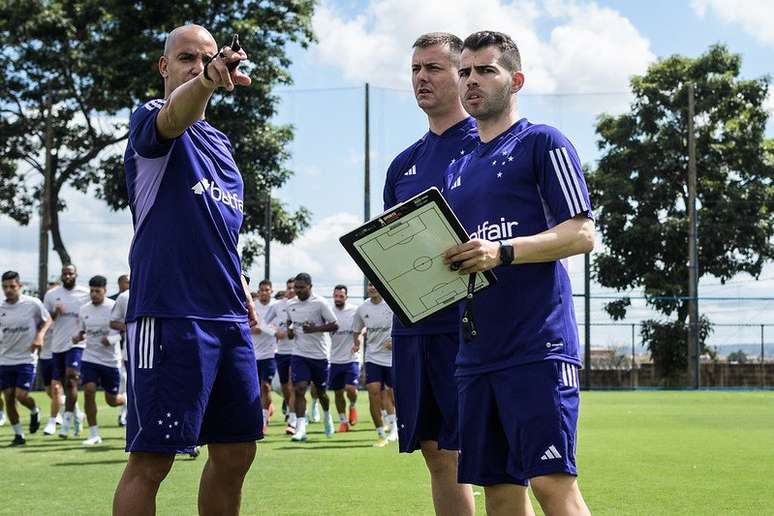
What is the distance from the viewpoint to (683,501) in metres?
8.91

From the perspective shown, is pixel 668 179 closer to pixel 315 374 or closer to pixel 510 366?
pixel 315 374

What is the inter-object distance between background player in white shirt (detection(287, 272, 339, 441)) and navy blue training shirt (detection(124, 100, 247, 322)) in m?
12.2

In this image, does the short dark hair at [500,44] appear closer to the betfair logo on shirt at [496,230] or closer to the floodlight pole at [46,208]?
the betfair logo on shirt at [496,230]

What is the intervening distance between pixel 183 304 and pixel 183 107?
2.86 ft

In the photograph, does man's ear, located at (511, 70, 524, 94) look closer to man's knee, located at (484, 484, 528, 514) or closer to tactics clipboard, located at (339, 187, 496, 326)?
tactics clipboard, located at (339, 187, 496, 326)

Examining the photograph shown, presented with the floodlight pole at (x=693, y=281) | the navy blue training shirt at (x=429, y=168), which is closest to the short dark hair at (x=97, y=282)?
the navy blue training shirt at (x=429, y=168)

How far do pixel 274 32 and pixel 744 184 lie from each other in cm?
1652

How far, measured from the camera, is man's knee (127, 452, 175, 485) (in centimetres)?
464

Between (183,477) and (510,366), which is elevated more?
(510,366)

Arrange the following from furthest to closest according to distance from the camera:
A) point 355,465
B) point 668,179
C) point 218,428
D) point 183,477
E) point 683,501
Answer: point 668,179
point 355,465
point 183,477
point 683,501
point 218,428

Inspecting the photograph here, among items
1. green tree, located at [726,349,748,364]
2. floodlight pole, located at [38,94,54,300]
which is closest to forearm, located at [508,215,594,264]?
floodlight pole, located at [38,94,54,300]

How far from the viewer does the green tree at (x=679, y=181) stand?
36406 mm

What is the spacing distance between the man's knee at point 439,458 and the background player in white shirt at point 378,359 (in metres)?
9.23

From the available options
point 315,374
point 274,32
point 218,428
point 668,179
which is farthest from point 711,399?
point 218,428
